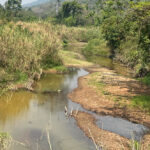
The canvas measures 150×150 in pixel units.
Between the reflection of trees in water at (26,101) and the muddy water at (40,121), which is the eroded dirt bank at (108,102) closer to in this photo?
the muddy water at (40,121)

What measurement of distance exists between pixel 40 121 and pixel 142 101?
23.5 ft

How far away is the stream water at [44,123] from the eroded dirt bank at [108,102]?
1.65ft

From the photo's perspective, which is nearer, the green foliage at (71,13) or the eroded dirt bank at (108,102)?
the eroded dirt bank at (108,102)

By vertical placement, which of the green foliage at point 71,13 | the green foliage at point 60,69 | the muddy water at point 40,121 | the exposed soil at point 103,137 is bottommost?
the exposed soil at point 103,137

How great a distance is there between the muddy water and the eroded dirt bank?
72 centimetres

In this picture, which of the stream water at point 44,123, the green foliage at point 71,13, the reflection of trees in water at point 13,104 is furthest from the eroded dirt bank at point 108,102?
the green foliage at point 71,13

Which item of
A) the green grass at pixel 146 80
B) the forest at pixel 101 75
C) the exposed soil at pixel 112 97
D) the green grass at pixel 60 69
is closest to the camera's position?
the forest at pixel 101 75

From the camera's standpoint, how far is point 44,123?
11875 millimetres

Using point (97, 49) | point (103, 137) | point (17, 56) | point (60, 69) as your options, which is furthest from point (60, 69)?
point (97, 49)

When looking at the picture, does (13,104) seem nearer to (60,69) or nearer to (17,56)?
(17,56)

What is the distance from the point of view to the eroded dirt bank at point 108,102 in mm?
10480

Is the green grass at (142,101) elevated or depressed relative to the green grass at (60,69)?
depressed

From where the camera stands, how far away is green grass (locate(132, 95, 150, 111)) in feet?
46.5

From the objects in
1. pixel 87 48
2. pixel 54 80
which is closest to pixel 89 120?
pixel 54 80
